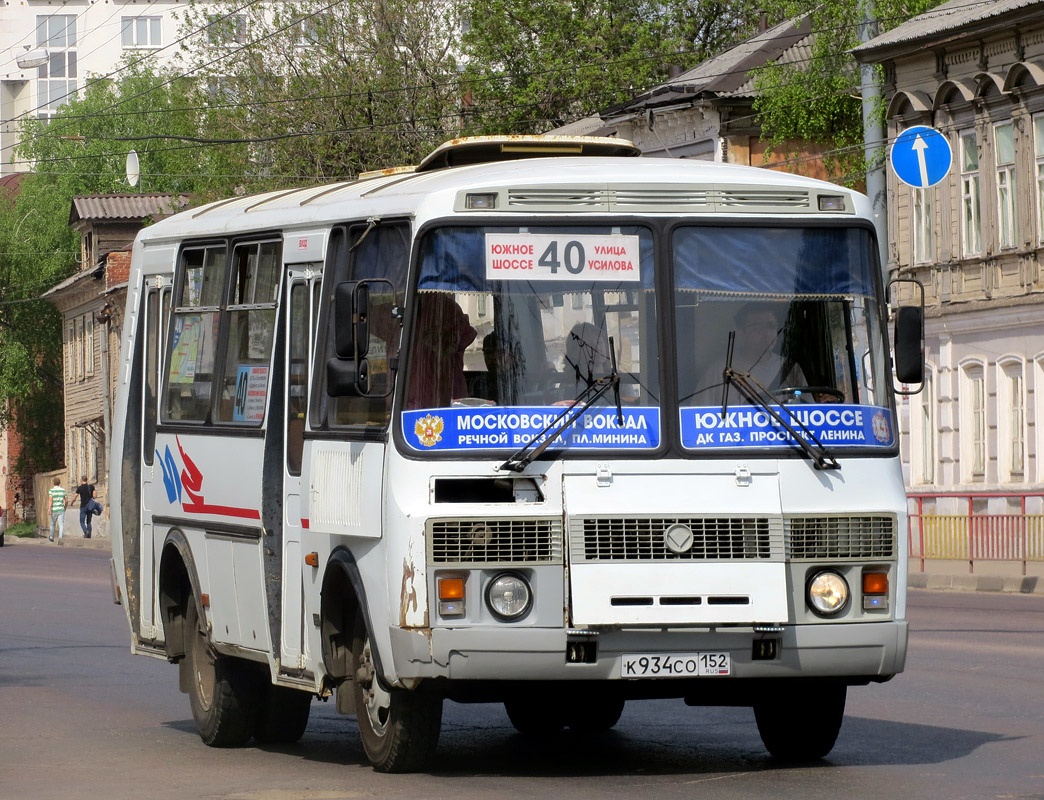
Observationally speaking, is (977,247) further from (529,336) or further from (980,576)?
(529,336)

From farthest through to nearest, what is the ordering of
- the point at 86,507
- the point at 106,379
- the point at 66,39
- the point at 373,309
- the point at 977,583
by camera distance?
1. the point at 66,39
2. the point at 86,507
3. the point at 977,583
4. the point at 106,379
5. the point at 373,309

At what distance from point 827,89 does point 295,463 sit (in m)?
32.8

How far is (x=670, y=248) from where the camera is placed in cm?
990

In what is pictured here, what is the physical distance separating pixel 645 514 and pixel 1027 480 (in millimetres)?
27598

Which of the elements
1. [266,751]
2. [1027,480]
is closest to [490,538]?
[266,751]

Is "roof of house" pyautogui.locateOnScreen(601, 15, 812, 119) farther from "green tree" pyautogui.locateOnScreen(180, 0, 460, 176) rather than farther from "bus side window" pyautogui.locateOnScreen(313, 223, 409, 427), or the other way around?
"bus side window" pyautogui.locateOnScreen(313, 223, 409, 427)

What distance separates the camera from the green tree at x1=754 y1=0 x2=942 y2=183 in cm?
4128

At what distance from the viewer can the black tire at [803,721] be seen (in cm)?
1046

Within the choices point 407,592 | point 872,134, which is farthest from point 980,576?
point 407,592

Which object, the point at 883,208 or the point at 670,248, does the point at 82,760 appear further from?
the point at 883,208

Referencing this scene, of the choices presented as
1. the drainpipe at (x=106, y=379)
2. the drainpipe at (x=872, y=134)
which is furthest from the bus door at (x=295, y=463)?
the drainpipe at (x=872, y=134)

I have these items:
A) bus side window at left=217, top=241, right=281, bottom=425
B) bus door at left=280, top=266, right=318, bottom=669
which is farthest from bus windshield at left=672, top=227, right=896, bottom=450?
bus side window at left=217, top=241, right=281, bottom=425

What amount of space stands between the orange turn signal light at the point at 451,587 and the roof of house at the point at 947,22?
88.3 ft

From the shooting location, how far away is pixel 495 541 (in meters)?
9.41
